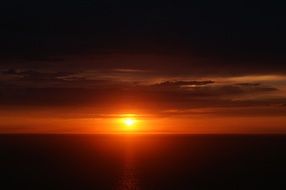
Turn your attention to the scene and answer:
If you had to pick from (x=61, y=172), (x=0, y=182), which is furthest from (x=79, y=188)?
(x=61, y=172)

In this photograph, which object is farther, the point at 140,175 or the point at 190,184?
the point at 140,175

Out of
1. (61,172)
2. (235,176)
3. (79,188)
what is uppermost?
(61,172)

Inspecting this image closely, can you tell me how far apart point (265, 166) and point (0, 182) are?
41051 mm

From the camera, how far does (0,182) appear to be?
65250 millimetres

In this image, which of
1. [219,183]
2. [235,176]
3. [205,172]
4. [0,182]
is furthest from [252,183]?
[0,182]

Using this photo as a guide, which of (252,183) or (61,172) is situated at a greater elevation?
(61,172)

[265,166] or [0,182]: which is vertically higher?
[265,166]

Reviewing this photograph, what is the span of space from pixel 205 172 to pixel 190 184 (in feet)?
51.5

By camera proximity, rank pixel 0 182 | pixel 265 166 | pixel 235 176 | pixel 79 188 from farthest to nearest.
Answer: pixel 265 166
pixel 235 176
pixel 0 182
pixel 79 188

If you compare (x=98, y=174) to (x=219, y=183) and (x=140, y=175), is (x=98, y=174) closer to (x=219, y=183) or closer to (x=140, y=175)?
(x=140, y=175)

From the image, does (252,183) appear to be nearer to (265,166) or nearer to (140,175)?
(140,175)

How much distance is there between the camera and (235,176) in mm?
72688

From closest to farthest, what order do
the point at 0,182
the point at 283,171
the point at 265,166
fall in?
1. the point at 0,182
2. the point at 283,171
3. the point at 265,166

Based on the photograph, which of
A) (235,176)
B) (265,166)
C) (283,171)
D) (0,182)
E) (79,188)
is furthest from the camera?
(265,166)
